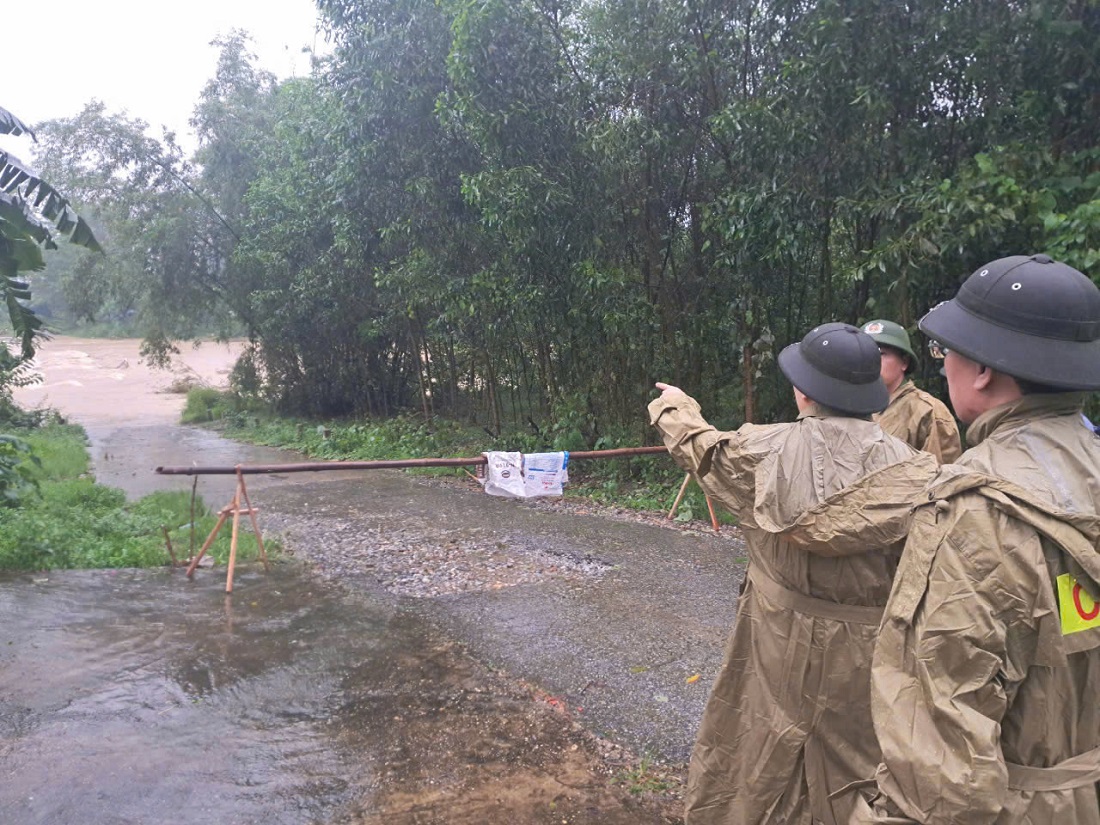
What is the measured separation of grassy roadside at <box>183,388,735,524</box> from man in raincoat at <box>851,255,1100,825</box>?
23.1 ft

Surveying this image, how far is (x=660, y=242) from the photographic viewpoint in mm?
9961

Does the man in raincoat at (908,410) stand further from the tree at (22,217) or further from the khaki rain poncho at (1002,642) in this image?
the tree at (22,217)

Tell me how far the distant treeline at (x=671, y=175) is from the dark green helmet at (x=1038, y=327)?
4.65 m

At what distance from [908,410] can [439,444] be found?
1113 centimetres

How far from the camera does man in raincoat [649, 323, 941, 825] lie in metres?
2.43

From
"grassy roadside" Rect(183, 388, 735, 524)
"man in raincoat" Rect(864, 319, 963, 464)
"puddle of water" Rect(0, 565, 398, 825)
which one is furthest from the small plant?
"grassy roadside" Rect(183, 388, 735, 524)

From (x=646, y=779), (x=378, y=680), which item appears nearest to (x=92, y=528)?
(x=378, y=680)

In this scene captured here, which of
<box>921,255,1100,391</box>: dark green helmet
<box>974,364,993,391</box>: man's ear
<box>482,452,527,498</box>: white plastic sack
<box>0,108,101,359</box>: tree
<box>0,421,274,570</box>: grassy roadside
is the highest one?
A: <box>0,108,101,359</box>: tree

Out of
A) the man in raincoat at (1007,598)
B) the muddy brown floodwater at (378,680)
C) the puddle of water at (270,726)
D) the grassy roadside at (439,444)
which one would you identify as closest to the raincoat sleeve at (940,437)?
the muddy brown floodwater at (378,680)

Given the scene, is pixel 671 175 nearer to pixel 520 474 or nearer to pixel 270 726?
pixel 520 474

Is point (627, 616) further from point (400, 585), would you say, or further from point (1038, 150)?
point (1038, 150)

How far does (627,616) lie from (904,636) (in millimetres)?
4377

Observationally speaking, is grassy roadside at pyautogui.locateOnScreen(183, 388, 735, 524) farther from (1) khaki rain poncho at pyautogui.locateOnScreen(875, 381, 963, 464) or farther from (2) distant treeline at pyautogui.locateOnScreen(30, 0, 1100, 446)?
(1) khaki rain poncho at pyautogui.locateOnScreen(875, 381, 963, 464)

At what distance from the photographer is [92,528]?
8.42m
